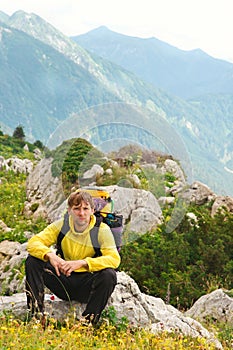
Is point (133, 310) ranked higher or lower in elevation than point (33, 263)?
lower

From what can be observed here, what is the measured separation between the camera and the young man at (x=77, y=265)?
5.20 metres

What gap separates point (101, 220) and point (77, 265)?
56cm

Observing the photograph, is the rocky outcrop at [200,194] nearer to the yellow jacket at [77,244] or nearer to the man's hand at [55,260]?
the yellow jacket at [77,244]

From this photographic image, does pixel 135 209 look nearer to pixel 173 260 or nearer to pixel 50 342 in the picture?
pixel 173 260

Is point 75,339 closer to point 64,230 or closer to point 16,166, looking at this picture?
point 64,230

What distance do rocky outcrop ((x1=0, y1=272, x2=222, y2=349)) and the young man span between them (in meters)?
0.13

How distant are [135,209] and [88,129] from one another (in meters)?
1.67

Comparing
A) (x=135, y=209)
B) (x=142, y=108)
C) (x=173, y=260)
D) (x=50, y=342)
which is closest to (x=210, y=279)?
(x=173, y=260)

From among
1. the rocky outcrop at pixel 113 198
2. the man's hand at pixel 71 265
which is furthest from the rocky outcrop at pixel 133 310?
the rocky outcrop at pixel 113 198

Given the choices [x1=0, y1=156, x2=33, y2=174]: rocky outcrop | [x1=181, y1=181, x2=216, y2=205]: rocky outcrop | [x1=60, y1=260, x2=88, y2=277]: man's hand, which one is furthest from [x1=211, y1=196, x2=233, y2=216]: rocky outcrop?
[x1=0, y1=156, x2=33, y2=174]: rocky outcrop

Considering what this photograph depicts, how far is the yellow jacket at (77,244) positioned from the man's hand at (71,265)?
8cm

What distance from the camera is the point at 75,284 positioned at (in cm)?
531

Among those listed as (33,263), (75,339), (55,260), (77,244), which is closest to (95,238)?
(77,244)

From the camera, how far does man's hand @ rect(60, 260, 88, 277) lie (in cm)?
517
